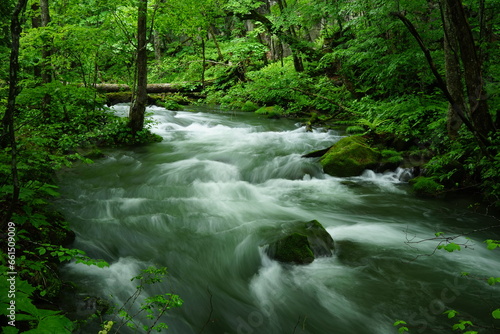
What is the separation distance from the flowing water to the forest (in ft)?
0.69

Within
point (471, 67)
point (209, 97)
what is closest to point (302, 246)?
point (471, 67)

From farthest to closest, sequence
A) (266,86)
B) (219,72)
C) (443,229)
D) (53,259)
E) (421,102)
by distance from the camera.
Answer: (219,72) < (266,86) < (421,102) < (443,229) < (53,259)

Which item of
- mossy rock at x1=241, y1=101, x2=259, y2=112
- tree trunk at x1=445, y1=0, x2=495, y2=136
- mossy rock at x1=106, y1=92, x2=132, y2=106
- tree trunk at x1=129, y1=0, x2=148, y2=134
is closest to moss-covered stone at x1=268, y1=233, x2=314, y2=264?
tree trunk at x1=445, y1=0, x2=495, y2=136

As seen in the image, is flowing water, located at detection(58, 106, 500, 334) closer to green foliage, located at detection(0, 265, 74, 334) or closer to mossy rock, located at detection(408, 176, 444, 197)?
mossy rock, located at detection(408, 176, 444, 197)

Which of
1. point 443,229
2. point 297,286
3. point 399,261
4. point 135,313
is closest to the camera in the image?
point 135,313

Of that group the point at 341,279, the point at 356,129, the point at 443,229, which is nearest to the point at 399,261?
the point at 341,279

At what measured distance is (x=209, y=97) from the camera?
1340 centimetres

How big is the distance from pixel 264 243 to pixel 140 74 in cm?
674

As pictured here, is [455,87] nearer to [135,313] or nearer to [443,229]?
[443,229]

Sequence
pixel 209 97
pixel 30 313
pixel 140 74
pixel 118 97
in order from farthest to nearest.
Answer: pixel 118 97
pixel 209 97
pixel 140 74
pixel 30 313

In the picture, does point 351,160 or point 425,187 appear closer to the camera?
point 425,187

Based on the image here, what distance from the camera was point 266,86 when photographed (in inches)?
448

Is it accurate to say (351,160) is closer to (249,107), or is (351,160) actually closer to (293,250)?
(293,250)

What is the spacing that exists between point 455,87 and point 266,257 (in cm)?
477
